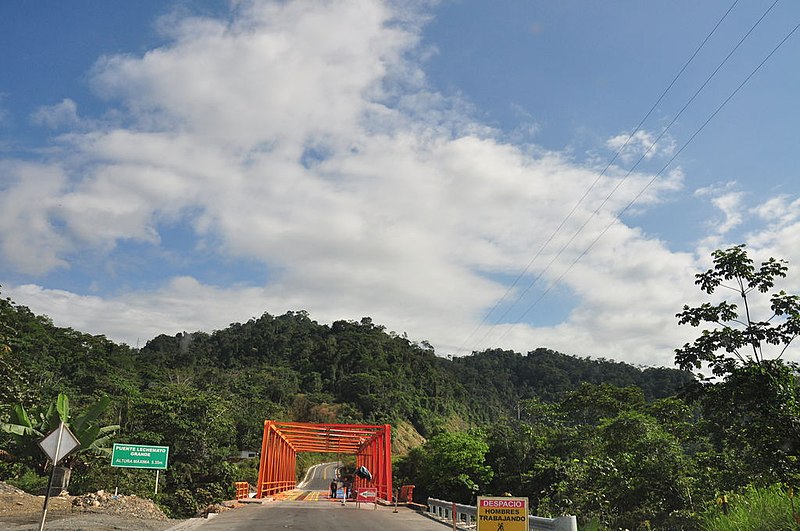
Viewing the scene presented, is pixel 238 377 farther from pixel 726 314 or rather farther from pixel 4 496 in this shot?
pixel 726 314

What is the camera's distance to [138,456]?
2081 cm

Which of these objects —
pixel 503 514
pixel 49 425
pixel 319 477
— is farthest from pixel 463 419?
pixel 503 514

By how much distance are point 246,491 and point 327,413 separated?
5883 cm

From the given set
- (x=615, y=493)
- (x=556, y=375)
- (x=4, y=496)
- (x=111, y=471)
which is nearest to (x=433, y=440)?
(x=111, y=471)

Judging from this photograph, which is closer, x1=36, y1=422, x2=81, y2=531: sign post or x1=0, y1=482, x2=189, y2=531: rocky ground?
x1=36, y1=422, x2=81, y2=531: sign post

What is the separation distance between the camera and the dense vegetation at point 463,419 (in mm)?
11062

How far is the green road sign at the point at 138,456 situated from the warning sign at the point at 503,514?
576 inches

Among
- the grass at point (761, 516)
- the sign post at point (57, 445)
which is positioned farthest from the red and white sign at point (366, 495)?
the grass at point (761, 516)

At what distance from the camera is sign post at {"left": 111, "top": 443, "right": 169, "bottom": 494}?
20.5 meters

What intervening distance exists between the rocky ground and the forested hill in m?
35.0

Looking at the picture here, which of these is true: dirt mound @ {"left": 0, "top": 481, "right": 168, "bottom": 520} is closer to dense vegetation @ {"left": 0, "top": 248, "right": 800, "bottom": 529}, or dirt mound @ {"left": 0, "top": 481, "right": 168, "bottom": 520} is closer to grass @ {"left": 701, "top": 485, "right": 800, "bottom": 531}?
dense vegetation @ {"left": 0, "top": 248, "right": 800, "bottom": 529}

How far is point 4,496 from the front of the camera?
1780 cm

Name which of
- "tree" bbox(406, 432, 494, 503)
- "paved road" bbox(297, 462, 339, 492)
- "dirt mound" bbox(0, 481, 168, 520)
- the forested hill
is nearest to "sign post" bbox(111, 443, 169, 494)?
"dirt mound" bbox(0, 481, 168, 520)

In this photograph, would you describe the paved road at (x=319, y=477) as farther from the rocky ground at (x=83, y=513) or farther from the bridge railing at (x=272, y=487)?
the rocky ground at (x=83, y=513)
